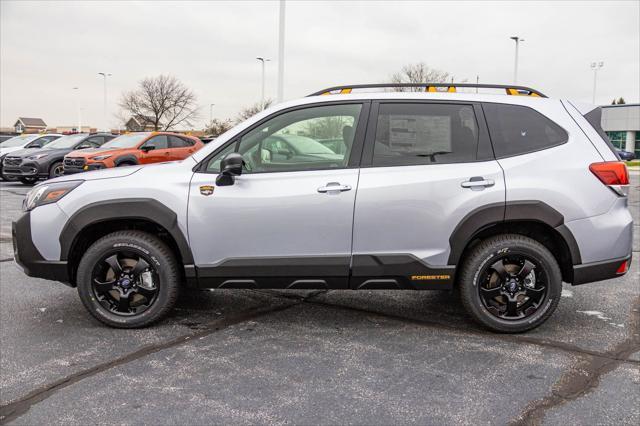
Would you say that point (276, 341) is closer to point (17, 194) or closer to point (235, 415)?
point (235, 415)

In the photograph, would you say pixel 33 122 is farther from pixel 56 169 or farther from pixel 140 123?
pixel 56 169

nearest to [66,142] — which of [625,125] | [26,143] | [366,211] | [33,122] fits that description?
[26,143]

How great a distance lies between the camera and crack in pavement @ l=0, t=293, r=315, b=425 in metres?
2.99

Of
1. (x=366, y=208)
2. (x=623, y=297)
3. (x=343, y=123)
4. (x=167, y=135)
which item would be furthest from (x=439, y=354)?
(x=167, y=135)

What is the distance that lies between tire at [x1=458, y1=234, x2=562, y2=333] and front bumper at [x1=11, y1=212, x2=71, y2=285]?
2970 mm

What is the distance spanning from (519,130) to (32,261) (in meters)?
3.75

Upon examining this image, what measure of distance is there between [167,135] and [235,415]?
1317cm

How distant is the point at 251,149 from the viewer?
4238 millimetres

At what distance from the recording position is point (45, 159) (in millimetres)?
16656

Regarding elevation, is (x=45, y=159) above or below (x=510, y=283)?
above

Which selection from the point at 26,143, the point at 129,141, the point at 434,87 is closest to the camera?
the point at 434,87

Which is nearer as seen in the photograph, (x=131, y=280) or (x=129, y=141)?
(x=131, y=280)

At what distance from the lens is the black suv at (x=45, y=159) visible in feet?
54.0

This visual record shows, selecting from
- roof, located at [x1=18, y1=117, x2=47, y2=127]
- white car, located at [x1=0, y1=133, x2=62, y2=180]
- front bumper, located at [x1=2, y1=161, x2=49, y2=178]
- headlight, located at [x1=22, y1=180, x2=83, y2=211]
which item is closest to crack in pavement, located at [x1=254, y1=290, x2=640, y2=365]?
headlight, located at [x1=22, y1=180, x2=83, y2=211]
